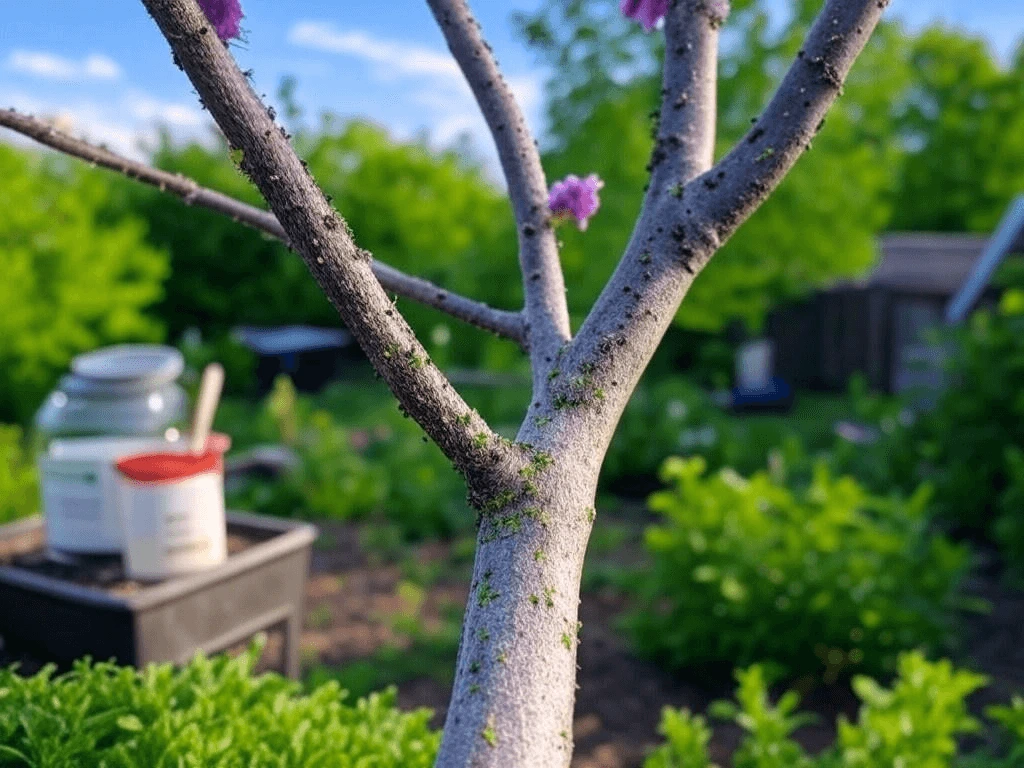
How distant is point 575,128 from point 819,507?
22.1ft

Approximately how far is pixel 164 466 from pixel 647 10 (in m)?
1.64

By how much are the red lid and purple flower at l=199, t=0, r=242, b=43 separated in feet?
4.91

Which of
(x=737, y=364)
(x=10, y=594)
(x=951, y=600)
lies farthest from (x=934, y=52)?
(x=10, y=594)

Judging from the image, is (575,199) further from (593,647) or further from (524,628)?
(593,647)

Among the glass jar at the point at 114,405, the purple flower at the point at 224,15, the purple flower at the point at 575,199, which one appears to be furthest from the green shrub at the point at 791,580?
the purple flower at the point at 224,15

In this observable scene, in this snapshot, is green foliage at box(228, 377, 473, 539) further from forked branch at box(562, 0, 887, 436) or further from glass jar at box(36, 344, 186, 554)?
forked branch at box(562, 0, 887, 436)

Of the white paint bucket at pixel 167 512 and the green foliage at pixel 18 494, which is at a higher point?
the white paint bucket at pixel 167 512

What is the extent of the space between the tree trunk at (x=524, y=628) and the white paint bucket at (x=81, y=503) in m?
1.82

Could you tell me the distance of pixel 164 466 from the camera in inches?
101

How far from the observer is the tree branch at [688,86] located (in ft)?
5.17

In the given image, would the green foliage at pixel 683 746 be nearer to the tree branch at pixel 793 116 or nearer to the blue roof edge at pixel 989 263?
the tree branch at pixel 793 116

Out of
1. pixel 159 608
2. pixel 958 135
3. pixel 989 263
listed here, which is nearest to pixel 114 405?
pixel 159 608

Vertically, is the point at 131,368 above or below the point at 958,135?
below

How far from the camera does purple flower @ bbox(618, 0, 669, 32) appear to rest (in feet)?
5.49
